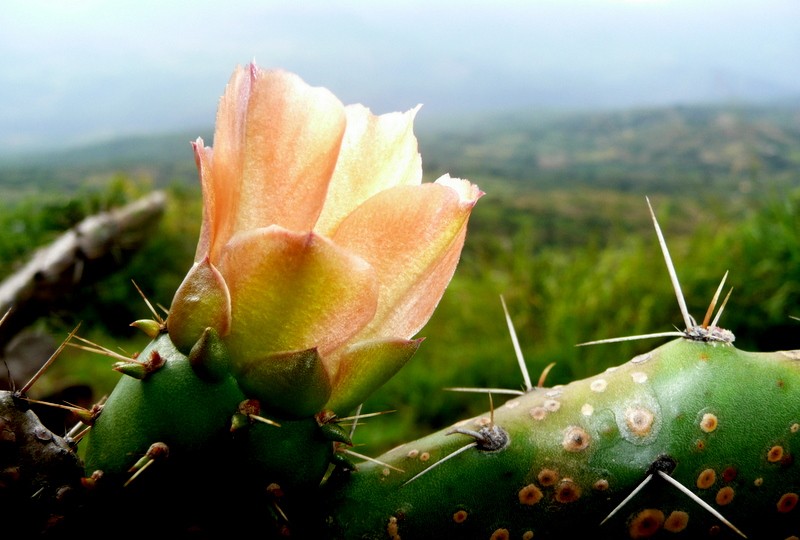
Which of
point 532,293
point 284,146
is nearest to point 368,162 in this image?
point 284,146

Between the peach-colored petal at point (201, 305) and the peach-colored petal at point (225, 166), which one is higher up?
the peach-colored petal at point (225, 166)

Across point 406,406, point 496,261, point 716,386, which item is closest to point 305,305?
point 716,386

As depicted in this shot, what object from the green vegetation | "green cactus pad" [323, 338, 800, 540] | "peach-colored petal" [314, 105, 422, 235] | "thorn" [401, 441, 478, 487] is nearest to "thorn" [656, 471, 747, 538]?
"green cactus pad" [323, 338, 800, 540]

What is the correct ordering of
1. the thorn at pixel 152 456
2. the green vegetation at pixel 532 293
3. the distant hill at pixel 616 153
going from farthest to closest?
the distant hill at pixel 616 153, the green vegetation at pixel 532 293, the thorn at pixel 152 456

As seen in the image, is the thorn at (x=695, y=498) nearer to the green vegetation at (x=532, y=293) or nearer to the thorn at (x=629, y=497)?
the thorn at (x=629, y=497)

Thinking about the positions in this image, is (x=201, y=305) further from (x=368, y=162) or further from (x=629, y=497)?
(x=629, y=497)

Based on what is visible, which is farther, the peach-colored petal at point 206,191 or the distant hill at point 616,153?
the distant hill at point 616,153

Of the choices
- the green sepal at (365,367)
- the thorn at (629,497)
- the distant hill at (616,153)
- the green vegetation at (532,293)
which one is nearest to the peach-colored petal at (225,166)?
the green sepal at (365,367)
